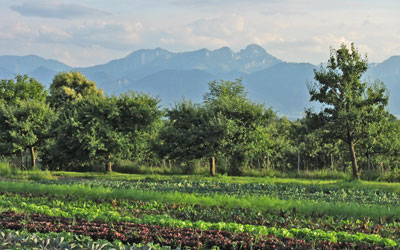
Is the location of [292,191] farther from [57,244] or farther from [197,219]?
[57,244]

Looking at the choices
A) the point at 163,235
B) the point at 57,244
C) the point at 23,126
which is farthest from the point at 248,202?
the point at 23,126

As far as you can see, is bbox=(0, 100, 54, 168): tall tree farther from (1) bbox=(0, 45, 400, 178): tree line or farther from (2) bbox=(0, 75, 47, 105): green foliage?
(2) bbox=(0, 75, 47, 105): green foliage

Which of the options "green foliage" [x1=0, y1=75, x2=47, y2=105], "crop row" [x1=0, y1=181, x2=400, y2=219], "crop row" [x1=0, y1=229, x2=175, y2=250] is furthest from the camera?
"green foliage" [x1=0, y1=75, x2=47, y2=105]

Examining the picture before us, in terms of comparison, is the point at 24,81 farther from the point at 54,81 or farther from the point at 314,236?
the point at 314,236

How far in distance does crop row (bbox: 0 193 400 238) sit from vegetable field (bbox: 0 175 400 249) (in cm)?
3

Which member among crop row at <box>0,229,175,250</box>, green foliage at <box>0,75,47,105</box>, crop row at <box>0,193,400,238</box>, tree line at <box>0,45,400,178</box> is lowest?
crop row at <box>0,193,400,238</box>

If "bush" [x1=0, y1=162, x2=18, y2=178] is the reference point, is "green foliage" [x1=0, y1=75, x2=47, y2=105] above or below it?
above

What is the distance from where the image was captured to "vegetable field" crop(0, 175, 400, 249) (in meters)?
7.73

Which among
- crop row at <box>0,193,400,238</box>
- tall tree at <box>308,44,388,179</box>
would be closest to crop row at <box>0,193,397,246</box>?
crop row at <box>0,193,400,238</box>

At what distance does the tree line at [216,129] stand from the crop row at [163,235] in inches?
604

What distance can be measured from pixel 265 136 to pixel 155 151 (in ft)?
23.6

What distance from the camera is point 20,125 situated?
3067cm

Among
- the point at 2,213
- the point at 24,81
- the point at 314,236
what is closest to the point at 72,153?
the point at 2,213

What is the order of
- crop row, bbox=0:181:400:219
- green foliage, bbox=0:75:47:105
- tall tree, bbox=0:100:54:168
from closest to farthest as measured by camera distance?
1. crop row, bbox=0:181:400:219
2. tall tree, bbox=0:100:54:168
3. green foliage, bbox=0:75:47:105
